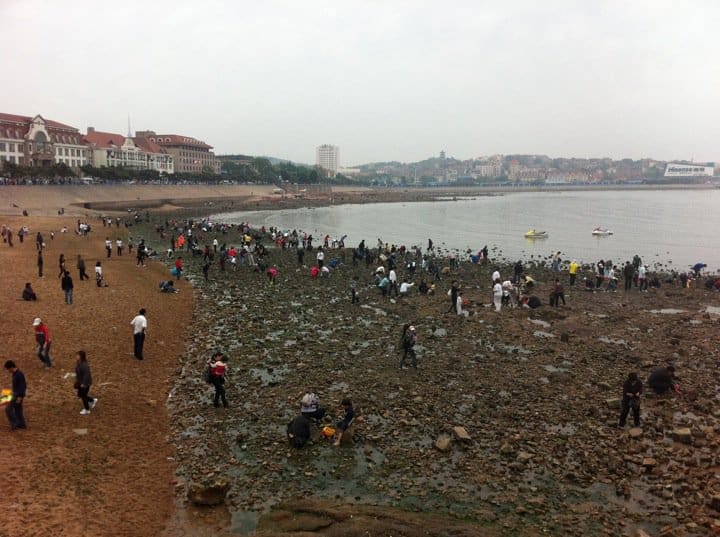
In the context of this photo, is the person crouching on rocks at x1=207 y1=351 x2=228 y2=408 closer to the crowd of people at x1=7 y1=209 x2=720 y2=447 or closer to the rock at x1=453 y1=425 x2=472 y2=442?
the crowd of people at x1=7 y1=209 x2=720 y2=447

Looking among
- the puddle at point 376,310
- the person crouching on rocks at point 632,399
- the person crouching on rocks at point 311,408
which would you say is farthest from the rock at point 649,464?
the puddle at point 376,310

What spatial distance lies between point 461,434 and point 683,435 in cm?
514

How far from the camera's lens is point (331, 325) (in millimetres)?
22156

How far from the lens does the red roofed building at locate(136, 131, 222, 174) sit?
16825 centimetres

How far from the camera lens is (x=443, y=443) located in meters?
11.8

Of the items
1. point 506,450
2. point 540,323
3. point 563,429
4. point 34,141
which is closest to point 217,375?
point 506,450

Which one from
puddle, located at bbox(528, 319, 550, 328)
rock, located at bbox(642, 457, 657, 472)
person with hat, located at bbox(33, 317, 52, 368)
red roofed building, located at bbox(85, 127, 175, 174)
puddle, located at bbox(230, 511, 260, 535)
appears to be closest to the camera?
puddle, located at bbox(230, 511, 260, 535)

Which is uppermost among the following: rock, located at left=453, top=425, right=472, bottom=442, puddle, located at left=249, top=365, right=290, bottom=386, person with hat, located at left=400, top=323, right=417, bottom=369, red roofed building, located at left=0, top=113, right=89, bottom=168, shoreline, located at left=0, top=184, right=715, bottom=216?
red roofed building, located at left=0, top=113, right=89, bottom=168

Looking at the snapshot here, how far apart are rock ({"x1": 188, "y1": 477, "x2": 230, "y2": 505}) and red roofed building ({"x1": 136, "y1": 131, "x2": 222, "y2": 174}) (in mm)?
167070

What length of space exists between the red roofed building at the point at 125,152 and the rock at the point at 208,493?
397 ft

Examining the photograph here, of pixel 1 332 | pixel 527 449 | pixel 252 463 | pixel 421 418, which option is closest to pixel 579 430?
pixel 527 449

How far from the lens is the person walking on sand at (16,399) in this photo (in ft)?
35.4

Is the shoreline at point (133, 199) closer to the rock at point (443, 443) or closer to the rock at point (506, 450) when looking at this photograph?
the rock at point (443, 443)

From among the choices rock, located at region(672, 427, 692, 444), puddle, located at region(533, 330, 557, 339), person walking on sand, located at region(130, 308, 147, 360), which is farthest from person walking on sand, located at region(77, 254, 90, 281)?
rock, located at region(672, 427, 692, 444)
